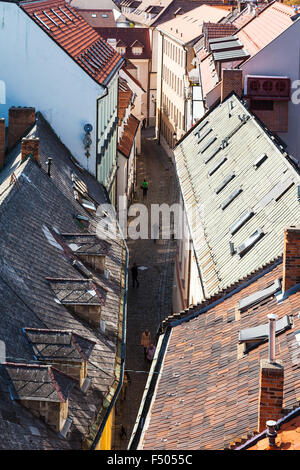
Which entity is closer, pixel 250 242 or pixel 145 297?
pixel 250 242

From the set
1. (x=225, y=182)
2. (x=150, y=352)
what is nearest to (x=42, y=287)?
(x=225, y=182)

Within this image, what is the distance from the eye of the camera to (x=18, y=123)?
42312 millimetres

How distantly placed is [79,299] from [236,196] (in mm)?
7853

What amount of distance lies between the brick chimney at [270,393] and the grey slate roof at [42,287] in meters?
4.92

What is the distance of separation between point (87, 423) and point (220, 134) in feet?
69.8

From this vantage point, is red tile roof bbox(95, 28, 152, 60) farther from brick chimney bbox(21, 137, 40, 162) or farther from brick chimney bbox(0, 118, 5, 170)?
brick chimney bbox(21, 137, 40, 162)

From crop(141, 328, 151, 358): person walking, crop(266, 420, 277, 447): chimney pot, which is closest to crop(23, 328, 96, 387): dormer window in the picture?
crop(266, 420, 277, 447): chimney pot

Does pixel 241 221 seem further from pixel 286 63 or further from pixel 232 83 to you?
pixel 286 63

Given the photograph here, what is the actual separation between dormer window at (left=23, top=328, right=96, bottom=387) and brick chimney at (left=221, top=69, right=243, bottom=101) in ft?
82.1

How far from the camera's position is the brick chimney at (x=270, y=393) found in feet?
56.9

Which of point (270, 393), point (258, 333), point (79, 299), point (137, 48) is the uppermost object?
point (270, 393)

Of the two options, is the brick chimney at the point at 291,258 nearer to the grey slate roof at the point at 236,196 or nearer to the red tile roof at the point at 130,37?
the grey slate roof at the point at 236,196

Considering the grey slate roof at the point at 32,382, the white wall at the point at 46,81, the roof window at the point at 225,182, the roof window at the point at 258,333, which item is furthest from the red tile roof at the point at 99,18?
the grey slate roof at the point at 32,382
